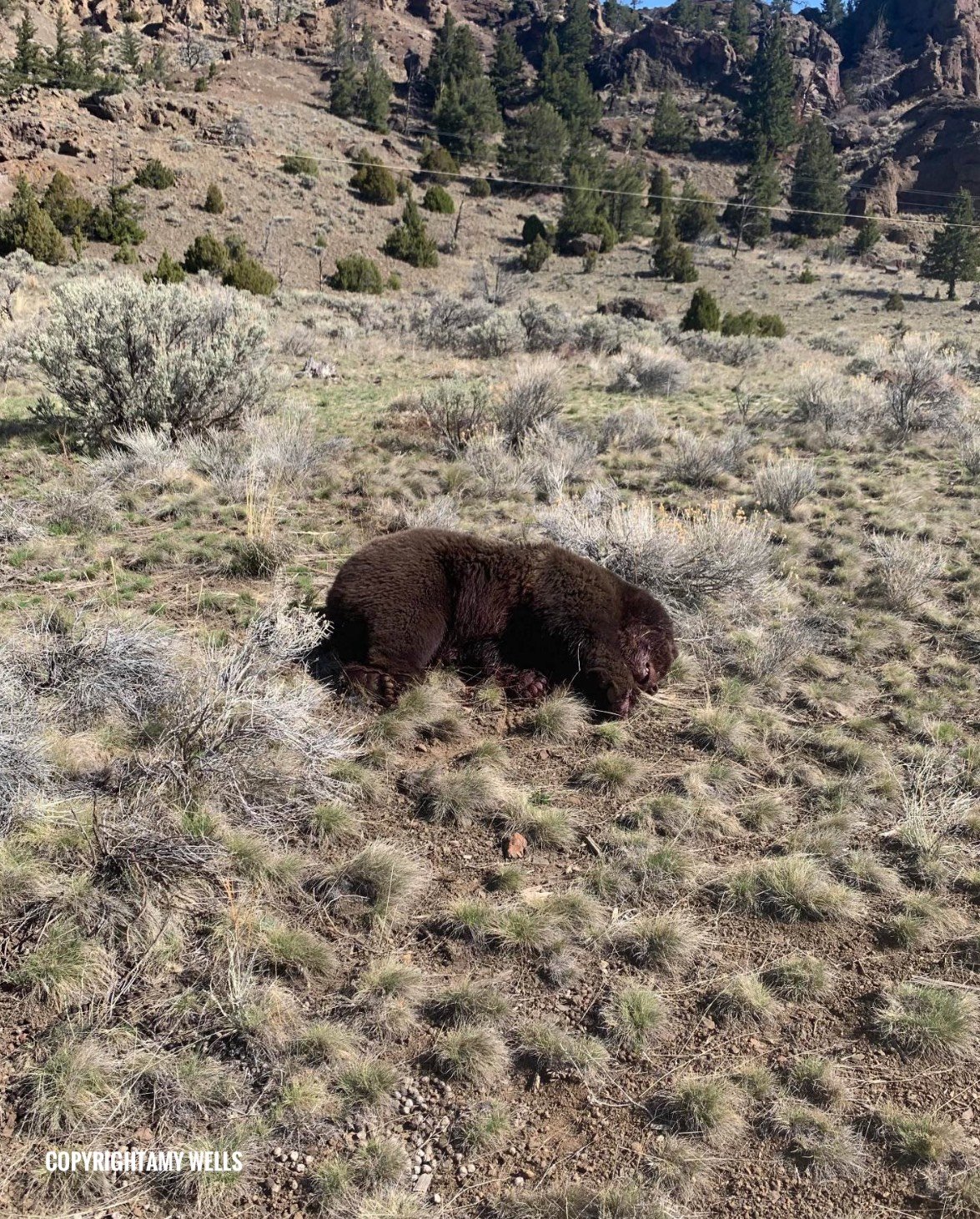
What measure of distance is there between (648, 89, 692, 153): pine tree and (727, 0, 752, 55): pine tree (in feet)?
95.2

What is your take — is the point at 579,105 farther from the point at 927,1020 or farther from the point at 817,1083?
the point at 817,1083

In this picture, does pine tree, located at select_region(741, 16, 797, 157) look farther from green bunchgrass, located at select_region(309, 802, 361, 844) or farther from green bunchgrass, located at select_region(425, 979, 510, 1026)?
green bunchgrass, located at select_region(425, 979, 510, 1026)

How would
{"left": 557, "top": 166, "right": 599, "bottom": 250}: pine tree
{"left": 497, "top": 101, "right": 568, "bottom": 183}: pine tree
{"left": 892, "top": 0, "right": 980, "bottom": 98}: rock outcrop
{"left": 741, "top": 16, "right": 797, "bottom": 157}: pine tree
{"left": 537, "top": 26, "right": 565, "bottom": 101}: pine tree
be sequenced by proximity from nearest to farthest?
{"left": 557, "top": 166, "right": 599, "bottom": 250}: pine tree < {"left": 497, "top": 101, "right": 568, "bottom": 183}: pine tree < {"left": 537, "top": 26, "right": 565, "bottom": 101}: pine tree < {"left": 741, "top": 16, "right": 797, "bottom": 157}: pine tree < {"left": 892, "top": 0, "right": 980, "bottom": 98}: rock outcrop

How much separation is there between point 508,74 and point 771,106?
2692 centimetres

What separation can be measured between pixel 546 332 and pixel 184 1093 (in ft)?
62.0

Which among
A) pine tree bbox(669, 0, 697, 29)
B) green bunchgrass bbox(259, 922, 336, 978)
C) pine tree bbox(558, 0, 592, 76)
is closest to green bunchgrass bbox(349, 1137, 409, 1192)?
green bunchgrass bbox(259, 922, 336, 978)

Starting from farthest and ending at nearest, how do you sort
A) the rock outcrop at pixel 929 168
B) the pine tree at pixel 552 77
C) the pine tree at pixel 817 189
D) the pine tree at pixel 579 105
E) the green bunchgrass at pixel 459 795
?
1. the pine tree at pixel 552 77
2. the pine tree at pixel 579 105
3. the rock outcrop at pixel 929 168
4. the pine tree at pixel 817 189
5. the green bunchgrass at pixel 459 795

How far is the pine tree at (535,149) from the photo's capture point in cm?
5403

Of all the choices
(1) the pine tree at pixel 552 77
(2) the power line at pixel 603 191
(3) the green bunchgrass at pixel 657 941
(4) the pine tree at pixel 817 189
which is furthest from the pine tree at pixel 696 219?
(3) the green bunchgrass at pixel 657 941

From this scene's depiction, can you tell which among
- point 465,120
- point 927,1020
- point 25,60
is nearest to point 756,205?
point 465,120

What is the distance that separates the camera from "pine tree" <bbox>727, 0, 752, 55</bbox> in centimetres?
9038

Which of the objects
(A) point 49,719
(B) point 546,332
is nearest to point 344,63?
(B) point 546,332

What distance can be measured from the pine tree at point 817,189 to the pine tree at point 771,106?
5.98m

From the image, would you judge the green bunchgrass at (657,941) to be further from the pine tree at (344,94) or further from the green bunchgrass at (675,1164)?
the pine tree at (344,94)
